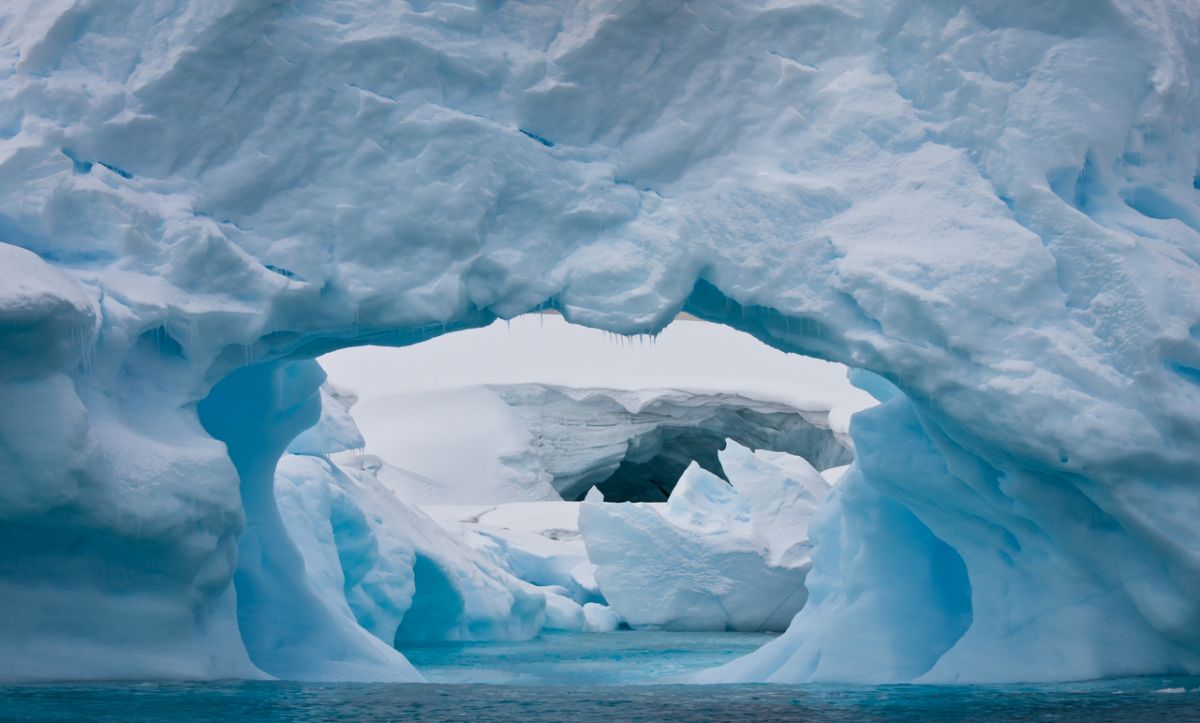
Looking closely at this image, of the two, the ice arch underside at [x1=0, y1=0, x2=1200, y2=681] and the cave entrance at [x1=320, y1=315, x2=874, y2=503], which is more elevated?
the cave entrance at [x1=320, y1=315, x2=874, y2=503]

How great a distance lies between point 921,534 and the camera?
6.83 m

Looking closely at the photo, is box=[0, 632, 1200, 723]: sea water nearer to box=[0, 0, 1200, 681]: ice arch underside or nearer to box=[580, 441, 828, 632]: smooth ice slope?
box=[0, 0, 1200, 681]: ice arch underside

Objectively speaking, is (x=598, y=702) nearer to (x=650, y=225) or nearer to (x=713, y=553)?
(x=650, y=225)

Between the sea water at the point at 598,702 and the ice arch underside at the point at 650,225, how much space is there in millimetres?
530

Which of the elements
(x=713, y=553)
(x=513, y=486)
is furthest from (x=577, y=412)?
(x=713, y=553)

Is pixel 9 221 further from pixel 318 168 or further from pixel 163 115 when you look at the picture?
pixel 318 168

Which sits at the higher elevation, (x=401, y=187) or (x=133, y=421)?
(x=401, y=187)

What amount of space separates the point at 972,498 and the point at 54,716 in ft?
14.0

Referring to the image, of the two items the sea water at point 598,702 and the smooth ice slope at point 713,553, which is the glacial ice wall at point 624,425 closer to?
the smooth ice slope at point 713,553

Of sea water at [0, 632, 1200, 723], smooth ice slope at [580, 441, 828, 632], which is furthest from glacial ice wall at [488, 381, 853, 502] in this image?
sea water at [0, 632, 1200, 723]

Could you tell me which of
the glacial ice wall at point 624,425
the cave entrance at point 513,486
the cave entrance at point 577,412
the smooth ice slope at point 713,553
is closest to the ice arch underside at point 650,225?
the cave entrance at point 513,486

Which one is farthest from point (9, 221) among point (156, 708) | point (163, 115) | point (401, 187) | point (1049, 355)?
point (1049, 355)

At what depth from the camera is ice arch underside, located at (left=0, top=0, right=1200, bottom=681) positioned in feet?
16.2

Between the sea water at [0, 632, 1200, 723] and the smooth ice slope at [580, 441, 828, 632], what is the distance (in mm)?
6373
